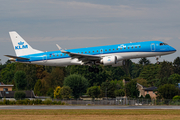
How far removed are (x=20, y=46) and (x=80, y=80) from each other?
60.5 metres

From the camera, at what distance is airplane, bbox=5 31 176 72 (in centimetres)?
5222

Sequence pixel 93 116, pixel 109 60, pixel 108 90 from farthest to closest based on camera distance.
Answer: pixel 108 90, pixel 109 60, pixel 93 116

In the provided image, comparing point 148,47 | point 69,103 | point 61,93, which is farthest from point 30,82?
point 148,47

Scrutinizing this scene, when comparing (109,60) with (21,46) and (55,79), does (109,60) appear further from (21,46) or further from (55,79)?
(55,79)

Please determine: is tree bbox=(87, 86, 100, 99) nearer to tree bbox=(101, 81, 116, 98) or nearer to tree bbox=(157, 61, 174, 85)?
tree bbox=(101, 81, 116, 98)

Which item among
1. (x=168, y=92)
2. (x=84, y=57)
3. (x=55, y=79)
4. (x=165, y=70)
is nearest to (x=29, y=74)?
(x=55, y=79)

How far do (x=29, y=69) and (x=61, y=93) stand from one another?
195 feet

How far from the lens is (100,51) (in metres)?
54.2

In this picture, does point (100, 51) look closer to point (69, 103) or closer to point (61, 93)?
point (69, 103)

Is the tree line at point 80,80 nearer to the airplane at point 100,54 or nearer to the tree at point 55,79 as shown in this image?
the tree at point 55,79

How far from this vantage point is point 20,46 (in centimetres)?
6131

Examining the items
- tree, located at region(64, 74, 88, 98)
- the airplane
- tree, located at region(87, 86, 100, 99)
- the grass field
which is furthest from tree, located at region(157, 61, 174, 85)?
the grass field

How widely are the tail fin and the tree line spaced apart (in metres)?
47.0

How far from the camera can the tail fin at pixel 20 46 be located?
2366 inches
